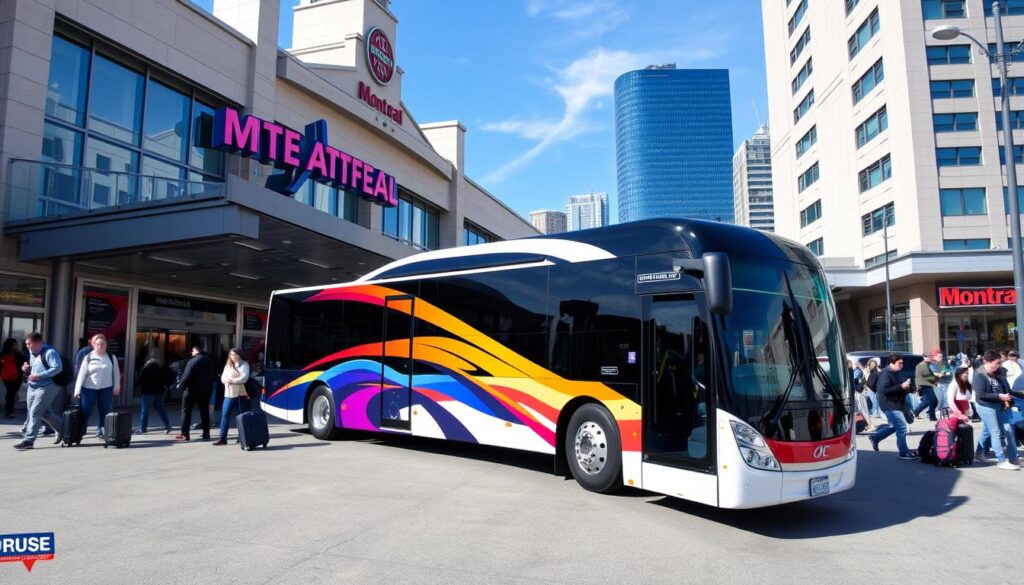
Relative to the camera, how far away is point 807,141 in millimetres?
52188

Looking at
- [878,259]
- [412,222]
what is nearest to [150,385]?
[412,222]

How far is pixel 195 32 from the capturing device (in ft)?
62.7

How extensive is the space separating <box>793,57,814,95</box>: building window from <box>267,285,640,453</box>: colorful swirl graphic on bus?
5012cm

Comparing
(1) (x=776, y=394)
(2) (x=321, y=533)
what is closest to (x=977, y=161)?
(1) (x=776, y=394)

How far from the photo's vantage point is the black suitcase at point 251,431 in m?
10.8

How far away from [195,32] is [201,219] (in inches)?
367

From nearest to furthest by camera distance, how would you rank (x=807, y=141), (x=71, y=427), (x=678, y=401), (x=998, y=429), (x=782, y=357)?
(x=782, y=357), (x=678, y=401), (x=998, y=429), (x=71, y=427), (x=807, y=141)

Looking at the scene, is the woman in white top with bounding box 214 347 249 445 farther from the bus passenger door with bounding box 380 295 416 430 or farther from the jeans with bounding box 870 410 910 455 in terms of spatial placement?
the jeans with bounding box 870 410 910 455

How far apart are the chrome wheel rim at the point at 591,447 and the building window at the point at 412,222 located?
21.2 meters

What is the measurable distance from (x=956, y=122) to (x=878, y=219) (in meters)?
6.73

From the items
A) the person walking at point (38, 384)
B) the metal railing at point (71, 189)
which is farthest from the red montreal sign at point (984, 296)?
the person walking at point (38, 384)

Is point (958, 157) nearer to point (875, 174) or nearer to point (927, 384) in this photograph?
point (875, 174)

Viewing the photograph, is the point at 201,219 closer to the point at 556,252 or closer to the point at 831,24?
the point at 556,252

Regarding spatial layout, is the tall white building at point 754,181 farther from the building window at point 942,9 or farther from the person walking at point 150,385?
the person walking at point 150,385
